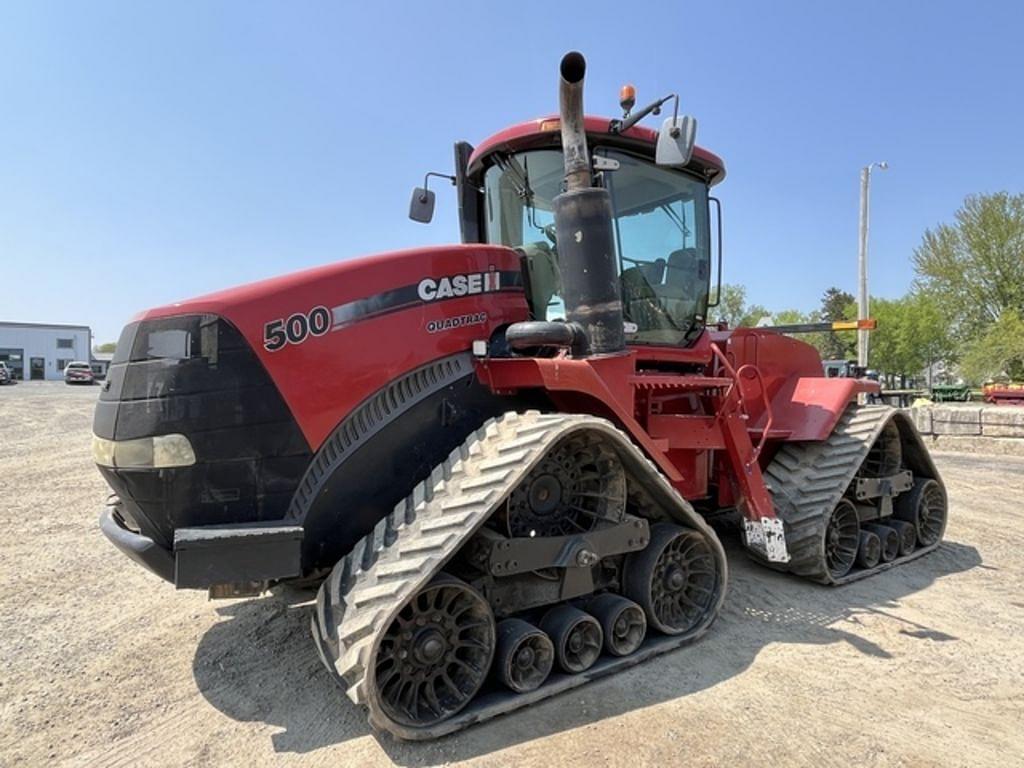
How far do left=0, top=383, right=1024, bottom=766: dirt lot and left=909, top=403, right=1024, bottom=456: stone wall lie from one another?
29.0ft

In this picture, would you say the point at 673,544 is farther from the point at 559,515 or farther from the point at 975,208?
the point at 975,208

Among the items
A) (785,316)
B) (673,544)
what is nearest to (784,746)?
(673,544)

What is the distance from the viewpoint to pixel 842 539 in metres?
5.28

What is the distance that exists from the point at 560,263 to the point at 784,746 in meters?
2.61

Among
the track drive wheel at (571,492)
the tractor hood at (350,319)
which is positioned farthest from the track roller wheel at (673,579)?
the tractor hood at (350,319)

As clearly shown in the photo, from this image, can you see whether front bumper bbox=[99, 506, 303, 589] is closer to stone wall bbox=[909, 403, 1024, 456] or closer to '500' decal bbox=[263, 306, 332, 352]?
'500' decal bbox=[263, 306, 332, 352]

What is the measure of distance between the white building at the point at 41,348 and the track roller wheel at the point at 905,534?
81.4m

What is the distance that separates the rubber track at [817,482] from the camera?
4.88m

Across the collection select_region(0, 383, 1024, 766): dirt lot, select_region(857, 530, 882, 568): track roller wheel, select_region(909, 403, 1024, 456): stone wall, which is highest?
select_region(909, 403, 1024, 456): stone wall

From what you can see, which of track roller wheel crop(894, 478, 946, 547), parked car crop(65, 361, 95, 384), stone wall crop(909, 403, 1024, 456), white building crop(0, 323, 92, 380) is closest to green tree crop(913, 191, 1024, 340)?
stone wall crop(909, 403, 1024, 456)

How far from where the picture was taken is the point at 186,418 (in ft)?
9.70

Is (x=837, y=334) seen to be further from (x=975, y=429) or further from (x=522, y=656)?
(x=522, y=656)

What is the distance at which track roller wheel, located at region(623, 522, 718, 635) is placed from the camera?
376 centimetres

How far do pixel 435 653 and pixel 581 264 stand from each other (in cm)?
214
